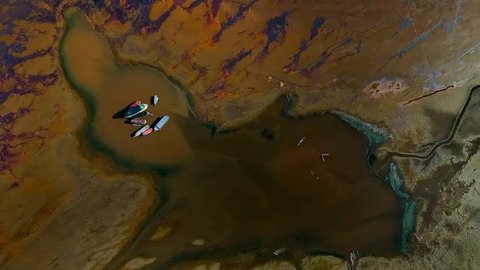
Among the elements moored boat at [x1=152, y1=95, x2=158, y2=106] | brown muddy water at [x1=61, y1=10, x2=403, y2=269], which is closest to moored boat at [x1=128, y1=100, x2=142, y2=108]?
brown muddy water at [x1=61, y1=10, x2=403, y2=269]

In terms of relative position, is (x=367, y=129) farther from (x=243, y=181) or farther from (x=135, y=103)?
(x=135, y=103)

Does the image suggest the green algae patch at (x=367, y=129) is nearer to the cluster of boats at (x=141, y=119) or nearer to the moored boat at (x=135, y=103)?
the cluster of boats at (x=141, y=119)

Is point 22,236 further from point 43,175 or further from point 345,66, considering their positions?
point 345,66

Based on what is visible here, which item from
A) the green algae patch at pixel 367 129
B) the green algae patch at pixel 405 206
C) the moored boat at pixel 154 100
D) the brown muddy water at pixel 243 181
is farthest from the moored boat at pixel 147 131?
the green algae patch at pixel 405 206

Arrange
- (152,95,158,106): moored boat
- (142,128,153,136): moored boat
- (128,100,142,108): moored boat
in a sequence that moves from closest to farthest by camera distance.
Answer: (142,128,153,136): moored boat
(128,100,142,108): moored boat
(152,95,158,106): moored boat

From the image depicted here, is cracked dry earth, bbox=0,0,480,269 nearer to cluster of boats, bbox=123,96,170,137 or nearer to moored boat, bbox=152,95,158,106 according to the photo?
moored boat, bbox=152,95,158,106

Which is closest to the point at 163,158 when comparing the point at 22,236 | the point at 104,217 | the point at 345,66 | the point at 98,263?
the point at 104,217

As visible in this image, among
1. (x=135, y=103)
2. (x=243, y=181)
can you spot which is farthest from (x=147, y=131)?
(x=243, y=181)
